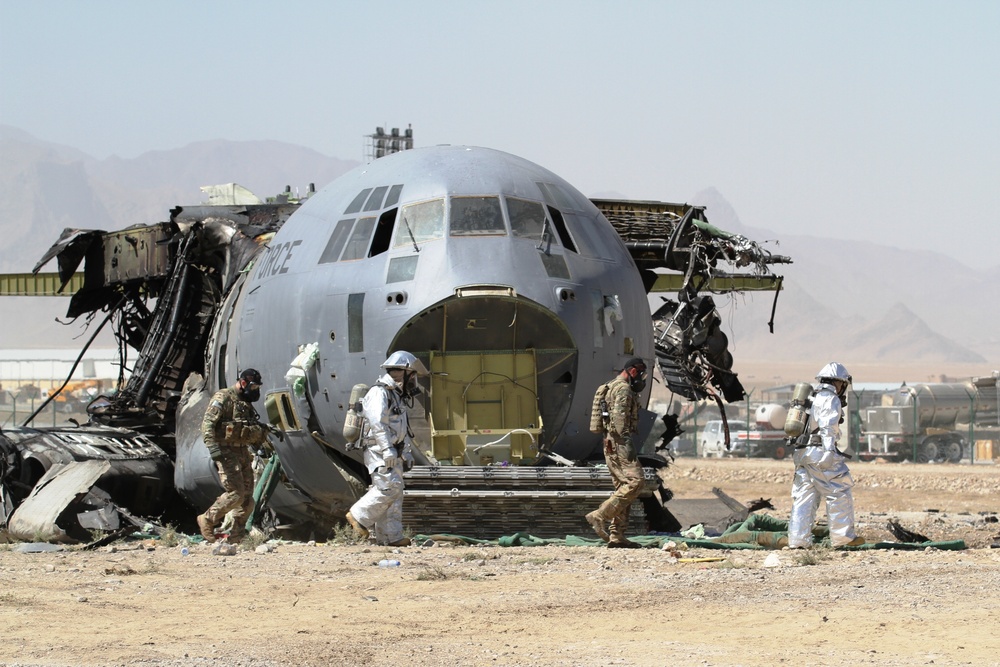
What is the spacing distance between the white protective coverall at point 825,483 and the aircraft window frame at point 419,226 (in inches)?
162

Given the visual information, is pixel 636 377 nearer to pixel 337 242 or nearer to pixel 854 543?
pixel 854 543

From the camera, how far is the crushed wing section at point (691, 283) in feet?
62.5

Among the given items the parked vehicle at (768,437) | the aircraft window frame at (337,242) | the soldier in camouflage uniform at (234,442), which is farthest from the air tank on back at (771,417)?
the soldier in camouflage uniform at (234,442)

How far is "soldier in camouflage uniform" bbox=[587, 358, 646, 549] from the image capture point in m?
13.9

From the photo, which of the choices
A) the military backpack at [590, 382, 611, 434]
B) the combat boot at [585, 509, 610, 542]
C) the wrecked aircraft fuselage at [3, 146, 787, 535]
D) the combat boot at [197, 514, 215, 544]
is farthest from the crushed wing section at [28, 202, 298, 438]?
the combat boot at [585, 509, 610, 542]

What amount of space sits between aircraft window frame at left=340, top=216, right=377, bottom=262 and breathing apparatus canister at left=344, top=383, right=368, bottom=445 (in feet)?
5.20

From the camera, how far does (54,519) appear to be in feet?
54.5

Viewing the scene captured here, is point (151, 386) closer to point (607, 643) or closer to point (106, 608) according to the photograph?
point (106, 608)

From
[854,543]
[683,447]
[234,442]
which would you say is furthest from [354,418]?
[683,447]

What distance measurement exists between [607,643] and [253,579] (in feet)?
12.9

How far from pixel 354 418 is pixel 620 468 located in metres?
2.57

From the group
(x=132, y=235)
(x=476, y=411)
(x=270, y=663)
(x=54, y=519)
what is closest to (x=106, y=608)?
(x=270, y=663)

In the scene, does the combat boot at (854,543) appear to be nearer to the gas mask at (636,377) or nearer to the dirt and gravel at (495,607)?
the dirt and gravel at (495,607)

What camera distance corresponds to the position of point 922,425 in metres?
50.2
